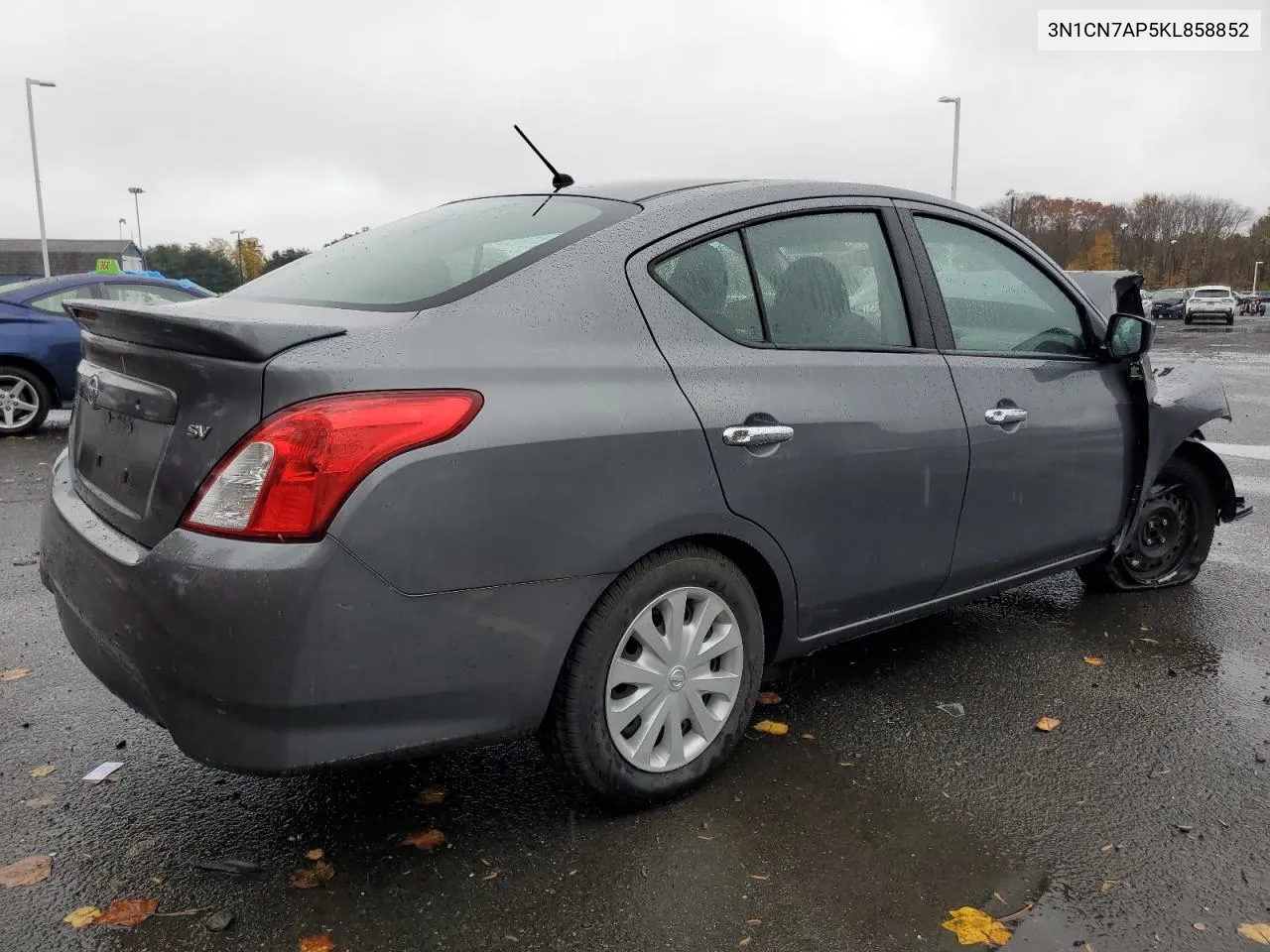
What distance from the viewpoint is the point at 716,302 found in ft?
9.10

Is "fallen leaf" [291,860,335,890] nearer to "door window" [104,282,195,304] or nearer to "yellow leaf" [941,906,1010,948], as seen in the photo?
"yellow leaf" [941,906,1010,948]

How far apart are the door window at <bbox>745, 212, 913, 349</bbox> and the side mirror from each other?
114cm

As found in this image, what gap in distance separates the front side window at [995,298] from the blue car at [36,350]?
7.78 metres

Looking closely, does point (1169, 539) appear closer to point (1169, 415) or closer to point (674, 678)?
point (1169, 415)

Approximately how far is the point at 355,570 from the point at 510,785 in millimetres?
1085

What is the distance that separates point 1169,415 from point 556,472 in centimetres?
296

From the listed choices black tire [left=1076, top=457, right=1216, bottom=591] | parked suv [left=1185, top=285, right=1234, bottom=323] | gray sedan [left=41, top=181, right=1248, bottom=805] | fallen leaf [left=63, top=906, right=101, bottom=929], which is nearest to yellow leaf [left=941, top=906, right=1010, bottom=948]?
gray sedan [left=41, top=181, right=1248, bottom=805]

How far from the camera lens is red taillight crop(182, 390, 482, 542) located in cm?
207

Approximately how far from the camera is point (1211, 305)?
4353 cm

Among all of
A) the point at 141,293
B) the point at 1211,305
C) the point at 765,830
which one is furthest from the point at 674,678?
the point at 1211,305

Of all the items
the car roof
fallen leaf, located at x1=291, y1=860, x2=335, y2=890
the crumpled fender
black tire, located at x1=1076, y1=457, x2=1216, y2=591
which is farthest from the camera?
black tire, located at x1=1076, y1=457, x2=1216, y2=591

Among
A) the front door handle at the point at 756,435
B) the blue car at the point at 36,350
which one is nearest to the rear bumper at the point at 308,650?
the front door handle at the point at 756,435

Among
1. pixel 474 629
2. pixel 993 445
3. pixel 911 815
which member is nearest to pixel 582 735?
pixel 474 629

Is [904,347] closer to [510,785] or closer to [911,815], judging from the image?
[911,815]
